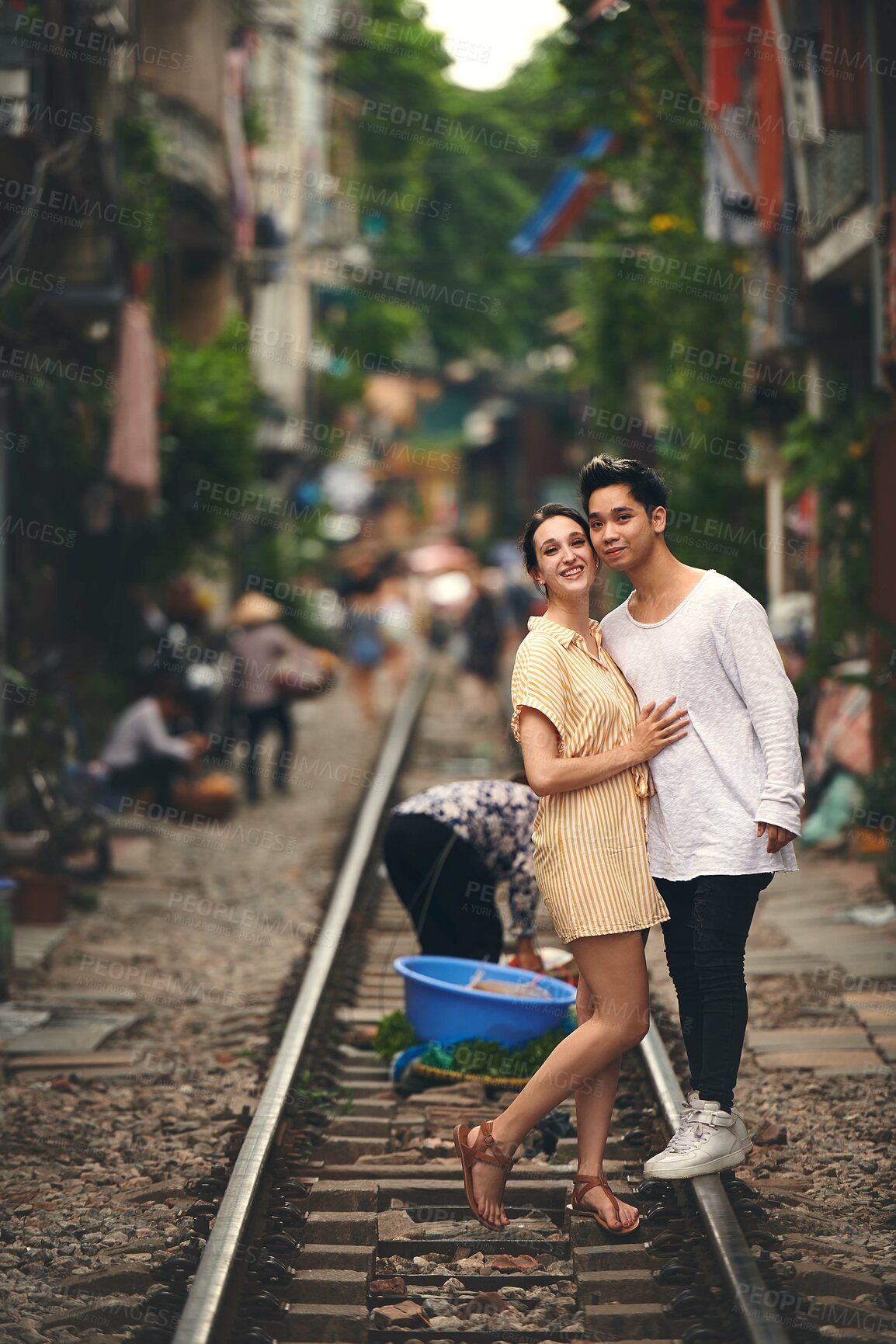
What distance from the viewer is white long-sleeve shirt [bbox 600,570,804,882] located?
13.8ft

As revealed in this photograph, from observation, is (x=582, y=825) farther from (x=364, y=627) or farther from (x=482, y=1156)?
(x=364, y=627)

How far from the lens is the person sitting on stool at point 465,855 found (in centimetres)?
609

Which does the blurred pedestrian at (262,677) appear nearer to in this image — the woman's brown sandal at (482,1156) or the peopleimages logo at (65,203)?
the peopleimages logo at (65,203)

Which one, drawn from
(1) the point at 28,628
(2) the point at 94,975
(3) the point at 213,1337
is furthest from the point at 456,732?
(3) the point at 213,1337

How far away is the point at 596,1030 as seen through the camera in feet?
14.1

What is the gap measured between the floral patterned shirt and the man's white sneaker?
1.75 metres

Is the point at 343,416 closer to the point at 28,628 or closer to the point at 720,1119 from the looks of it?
A: the point at 28,628

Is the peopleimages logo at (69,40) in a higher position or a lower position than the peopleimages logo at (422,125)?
lower

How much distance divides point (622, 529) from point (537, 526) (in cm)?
24

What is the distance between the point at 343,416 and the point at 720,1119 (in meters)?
34.4

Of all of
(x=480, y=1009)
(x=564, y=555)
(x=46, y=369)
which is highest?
(x=46, y=369)

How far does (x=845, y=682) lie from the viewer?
979cm

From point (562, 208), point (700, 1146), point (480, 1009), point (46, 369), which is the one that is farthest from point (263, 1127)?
point (562, 208)

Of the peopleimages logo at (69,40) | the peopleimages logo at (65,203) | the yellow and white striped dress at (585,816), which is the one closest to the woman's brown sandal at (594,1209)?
the yellow and white striped dress at (585,816)
